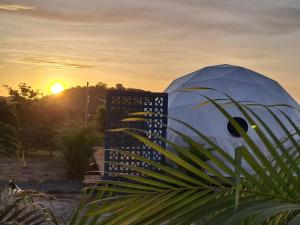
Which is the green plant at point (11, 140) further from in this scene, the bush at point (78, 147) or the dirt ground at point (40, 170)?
the bush at point (78, 147)

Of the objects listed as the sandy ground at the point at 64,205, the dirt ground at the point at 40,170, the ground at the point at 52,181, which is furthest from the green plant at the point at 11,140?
the dirt ground at the point at 40,170

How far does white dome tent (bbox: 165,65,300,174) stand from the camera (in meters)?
17.0

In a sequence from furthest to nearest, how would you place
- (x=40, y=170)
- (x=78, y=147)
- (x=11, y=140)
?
(x=40, y=170) → (x=78, y=147) → (x=11, y=140)

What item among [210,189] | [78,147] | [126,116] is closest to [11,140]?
[210,189]

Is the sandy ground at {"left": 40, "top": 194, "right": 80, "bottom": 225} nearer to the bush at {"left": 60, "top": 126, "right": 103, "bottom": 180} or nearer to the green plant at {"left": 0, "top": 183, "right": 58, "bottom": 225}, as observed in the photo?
the bush at {"left": 60, "top": 126, "right": 103, "bottom": 180}

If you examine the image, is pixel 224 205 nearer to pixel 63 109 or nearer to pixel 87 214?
pixel 87 214

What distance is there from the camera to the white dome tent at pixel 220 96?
17.0 metres

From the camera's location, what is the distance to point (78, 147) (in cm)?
1689

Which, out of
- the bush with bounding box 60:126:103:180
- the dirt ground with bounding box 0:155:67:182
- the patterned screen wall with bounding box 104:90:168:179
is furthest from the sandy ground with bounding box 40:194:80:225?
the bush with bounding box 60:126:103:180

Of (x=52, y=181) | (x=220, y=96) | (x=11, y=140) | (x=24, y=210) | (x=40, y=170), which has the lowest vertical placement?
(x=52, y=181)

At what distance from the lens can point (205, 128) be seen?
17.2 m

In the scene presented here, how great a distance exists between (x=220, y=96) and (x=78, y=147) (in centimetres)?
413

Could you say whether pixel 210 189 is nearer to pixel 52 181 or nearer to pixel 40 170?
pixel 52 181

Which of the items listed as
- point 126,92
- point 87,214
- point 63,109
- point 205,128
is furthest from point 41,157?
point 87,214
